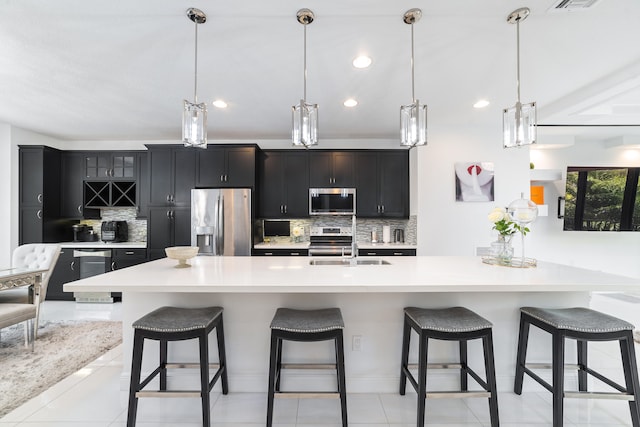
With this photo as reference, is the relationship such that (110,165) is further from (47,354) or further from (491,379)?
(491,379)

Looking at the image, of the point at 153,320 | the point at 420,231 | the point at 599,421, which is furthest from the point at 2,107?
the point at 599,421

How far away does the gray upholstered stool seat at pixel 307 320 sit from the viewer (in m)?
1.65

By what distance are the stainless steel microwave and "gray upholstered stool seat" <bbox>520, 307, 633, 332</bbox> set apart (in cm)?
289

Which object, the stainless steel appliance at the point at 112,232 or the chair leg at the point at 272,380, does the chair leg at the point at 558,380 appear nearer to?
the chair leg at the point at 272,380

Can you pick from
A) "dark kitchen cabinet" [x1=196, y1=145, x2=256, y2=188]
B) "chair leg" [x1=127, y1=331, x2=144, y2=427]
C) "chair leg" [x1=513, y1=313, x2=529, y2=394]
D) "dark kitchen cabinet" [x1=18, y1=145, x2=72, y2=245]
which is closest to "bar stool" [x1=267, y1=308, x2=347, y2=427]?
"chair leg" [x1=127, y1=331, x2=144, y2=427]

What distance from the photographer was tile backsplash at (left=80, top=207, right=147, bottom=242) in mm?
4918

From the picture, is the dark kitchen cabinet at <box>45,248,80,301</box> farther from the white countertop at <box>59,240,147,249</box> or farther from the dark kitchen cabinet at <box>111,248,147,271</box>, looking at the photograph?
the dark kitchen cabinet at <box>111,248,147,271</box>

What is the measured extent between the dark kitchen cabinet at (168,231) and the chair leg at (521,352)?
13.5 feet

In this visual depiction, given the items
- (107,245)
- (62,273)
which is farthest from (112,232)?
(62,273)

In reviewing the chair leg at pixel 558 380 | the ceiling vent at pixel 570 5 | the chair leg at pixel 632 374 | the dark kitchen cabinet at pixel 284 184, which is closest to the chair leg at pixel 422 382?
the chair leg at pixel 558 380

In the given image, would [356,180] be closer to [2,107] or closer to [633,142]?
[633,142]

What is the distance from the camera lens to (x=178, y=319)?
1758 millimetres

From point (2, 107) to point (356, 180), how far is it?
459 cm

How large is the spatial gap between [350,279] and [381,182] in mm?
3109
